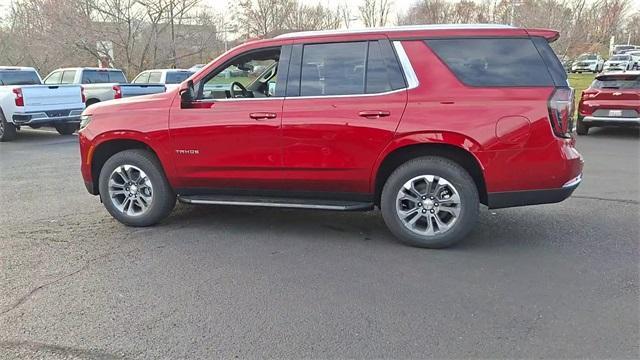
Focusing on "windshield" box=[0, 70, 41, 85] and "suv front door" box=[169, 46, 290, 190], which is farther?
"windshield" box=[0, 70, 41, 85]

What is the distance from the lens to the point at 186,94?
15.7ft

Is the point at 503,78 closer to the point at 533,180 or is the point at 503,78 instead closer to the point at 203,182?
the point at 533,180

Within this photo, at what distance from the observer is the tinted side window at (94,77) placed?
16136mm

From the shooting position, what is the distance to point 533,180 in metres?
4.18

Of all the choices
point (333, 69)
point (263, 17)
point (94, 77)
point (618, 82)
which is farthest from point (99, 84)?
point (263, 17)

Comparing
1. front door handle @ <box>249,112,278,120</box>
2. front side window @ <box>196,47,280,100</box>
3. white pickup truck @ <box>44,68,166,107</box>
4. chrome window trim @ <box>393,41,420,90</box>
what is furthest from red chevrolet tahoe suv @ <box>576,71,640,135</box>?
white pickup truck @ <box>44,68,166,107</box>

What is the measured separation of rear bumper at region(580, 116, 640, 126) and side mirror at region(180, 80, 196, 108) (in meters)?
9.96

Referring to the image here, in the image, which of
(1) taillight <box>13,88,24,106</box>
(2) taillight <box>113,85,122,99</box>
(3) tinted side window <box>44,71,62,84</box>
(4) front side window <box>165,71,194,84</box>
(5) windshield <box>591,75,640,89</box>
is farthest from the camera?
(4) front side window <box>165,71,194,84</box>

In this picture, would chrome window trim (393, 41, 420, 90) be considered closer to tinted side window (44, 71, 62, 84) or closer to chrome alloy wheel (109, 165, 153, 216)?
chrome alloy wheel (109, 165, 153, 216)

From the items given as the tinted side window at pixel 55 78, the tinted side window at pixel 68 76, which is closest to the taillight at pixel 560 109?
the tinted side window at pixel 68 76

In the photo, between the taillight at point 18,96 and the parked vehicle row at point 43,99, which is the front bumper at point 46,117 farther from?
the taillight at point 18,96

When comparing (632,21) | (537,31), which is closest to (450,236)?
(537,31)

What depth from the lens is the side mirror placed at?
15.7 ft

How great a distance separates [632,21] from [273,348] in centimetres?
6485
